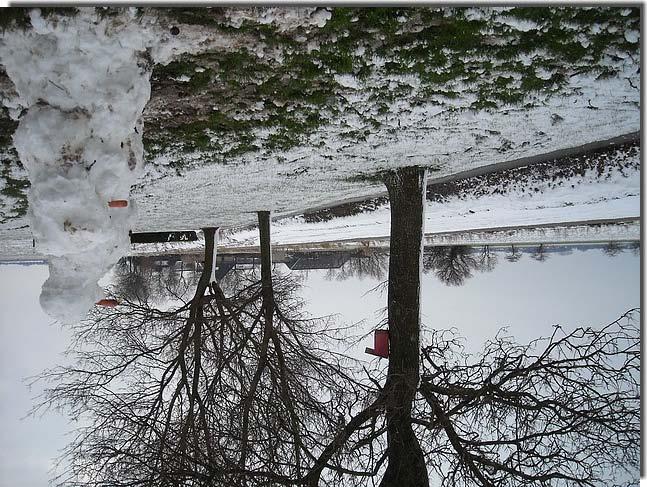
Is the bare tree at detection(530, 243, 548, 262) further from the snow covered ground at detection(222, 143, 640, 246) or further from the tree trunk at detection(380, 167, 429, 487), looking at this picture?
the tree trunk at detection(380, 167, 429, 487)

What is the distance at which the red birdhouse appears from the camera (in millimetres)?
2348

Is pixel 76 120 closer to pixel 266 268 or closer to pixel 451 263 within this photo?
pixel 266 268

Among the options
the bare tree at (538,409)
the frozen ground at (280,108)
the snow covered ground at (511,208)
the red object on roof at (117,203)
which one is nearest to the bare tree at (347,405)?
the bare tree at (538,409)

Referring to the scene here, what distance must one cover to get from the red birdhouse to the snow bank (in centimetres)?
124

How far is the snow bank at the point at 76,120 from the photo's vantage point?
149 centimetres

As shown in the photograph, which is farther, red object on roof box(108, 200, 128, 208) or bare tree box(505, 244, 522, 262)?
bare tree box(505, 244, 522, 262)

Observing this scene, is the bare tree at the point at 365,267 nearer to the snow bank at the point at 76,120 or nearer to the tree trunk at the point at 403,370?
the tree trunk at the point at 403,370

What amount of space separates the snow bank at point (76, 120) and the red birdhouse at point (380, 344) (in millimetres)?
1239

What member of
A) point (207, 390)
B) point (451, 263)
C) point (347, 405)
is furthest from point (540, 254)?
point (207, 390)

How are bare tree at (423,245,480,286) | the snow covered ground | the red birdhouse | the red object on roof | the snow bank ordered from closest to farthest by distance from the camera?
the snow bank < the red object on roof < the snow covered ground < bare tree at (423,245,480,286) < the red birdhouse

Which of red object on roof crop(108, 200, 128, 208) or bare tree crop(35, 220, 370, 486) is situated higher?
red object on roof crop(108, 200, 128, 208)

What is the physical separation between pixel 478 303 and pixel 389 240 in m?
0.66

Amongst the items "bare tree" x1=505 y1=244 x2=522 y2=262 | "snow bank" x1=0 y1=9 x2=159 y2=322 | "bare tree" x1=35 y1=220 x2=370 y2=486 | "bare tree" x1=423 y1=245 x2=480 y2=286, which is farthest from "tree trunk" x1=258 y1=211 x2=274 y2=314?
"bare tree" x1=505 y1=244 x2=522 y2=262

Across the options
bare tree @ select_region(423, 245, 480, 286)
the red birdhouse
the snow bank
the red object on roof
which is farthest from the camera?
the red birdhouse
